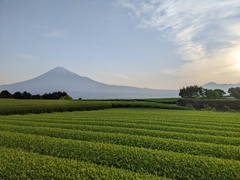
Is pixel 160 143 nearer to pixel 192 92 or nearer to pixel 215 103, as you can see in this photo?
pixel 215 103

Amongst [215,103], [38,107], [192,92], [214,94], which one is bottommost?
[215,103]

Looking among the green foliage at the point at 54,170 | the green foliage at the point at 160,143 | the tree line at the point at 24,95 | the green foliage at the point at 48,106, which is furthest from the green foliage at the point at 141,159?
the tree line at the point at 24,95

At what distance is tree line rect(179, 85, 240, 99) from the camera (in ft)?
120

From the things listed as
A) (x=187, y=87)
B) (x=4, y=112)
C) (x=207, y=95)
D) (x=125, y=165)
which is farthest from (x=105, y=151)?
(x=187, y=87)

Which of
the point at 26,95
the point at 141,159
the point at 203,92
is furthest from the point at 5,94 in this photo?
the point at 203,92

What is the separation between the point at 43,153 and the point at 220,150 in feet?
13.8

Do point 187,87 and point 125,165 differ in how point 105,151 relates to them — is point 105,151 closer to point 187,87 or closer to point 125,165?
point 125,165

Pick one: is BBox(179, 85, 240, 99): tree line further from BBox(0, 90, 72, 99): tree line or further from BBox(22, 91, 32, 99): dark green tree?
BBox(22, 91, 32, 99): dark green tree

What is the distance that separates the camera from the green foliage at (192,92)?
131 feet

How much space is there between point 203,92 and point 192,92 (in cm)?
188

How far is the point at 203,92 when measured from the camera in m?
39.5

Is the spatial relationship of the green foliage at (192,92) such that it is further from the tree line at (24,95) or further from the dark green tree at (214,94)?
the tree line at (24,95)

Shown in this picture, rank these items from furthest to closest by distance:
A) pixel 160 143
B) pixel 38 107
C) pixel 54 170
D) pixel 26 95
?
pixel 26 95, pixel 38 107, pixel 160 143, pixel 54 170

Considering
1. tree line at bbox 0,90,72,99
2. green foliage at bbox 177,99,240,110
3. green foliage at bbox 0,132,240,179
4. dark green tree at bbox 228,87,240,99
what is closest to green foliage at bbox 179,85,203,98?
dark green tree at bbox 228,87,240,99
